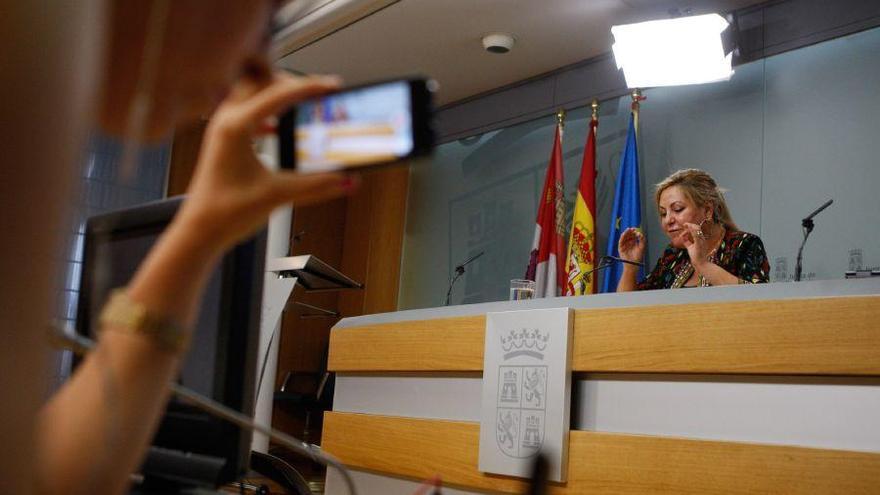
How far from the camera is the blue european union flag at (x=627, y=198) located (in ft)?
16.3

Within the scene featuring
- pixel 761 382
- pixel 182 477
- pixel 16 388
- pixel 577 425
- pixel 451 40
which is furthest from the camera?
pixel 451 40

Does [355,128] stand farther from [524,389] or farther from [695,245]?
[695,245]

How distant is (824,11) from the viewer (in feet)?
14.7

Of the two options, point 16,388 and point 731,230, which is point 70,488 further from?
point 731,230

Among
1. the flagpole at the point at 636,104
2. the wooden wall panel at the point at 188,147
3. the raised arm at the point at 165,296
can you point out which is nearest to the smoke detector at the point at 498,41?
the flagpole at the point at 636,104

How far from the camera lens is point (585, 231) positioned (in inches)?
200

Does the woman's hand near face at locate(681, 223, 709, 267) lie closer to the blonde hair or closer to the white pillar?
the blonde hair

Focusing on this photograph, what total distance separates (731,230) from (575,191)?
1.98m

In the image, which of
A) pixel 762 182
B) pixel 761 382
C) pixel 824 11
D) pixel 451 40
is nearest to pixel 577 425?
pixel 761 382

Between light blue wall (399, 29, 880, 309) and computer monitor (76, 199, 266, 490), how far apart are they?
134 inches

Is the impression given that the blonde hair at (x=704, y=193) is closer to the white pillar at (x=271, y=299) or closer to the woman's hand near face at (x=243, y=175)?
the white pillar at (x=271, y=299)

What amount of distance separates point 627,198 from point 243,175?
4.75 meters

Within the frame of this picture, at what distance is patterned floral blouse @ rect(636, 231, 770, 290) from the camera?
3436 millimetres

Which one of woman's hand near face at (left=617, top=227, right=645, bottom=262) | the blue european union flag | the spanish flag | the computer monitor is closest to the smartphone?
the computer monitor
